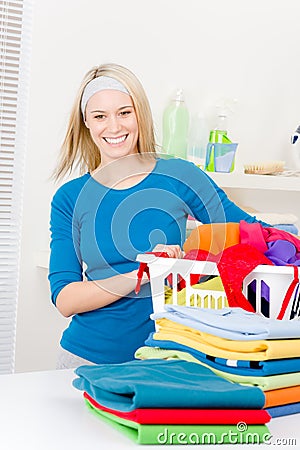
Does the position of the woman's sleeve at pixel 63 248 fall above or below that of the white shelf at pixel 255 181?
below

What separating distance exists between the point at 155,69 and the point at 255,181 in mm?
564

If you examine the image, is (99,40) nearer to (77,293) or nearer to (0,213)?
(0,213)

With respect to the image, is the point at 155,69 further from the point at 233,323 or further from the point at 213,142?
the point at 233,323

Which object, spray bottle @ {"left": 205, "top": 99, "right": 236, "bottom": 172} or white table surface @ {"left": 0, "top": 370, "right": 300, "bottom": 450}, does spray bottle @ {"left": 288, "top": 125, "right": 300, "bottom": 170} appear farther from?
white table surface @ {"left": 0, "top": 370, "right": 300, "bottom": 450}

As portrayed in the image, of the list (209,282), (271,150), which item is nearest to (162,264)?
(209,282)

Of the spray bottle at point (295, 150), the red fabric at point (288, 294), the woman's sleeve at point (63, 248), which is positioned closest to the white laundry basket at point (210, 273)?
the red fabric at point (288, 294)

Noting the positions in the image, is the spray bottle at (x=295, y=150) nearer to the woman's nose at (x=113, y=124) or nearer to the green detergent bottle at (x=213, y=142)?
the green detergent bottle at (x=213, y=142)

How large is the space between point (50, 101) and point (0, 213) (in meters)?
0.43

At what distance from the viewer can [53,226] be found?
5.19ft

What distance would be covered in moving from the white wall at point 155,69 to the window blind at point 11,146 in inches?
1.2

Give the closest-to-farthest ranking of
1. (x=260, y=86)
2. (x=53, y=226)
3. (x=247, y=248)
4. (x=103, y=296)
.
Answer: (x=247, y=248) → (x=103, y=296) → (x=53, y=226) → (x=260, y=86)

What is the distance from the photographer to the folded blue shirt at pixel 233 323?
0.91 metres

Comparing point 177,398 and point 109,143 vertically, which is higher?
point 109,143

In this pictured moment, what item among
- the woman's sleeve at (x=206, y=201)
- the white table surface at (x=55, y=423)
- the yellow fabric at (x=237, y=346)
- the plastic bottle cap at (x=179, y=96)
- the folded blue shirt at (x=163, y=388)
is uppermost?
the plastic bottle cap at (x=179, y=96)
